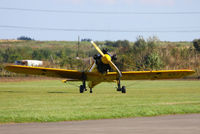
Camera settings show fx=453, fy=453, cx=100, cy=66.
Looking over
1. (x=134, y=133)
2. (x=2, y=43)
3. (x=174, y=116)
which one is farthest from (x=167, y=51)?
(x=2, y=43)

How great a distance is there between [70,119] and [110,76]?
12286mm

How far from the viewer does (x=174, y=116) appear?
59.6 ft

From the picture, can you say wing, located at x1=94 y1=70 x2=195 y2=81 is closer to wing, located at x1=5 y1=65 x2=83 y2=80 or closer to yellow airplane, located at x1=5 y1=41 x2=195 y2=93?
yellow airplane, located at x1=5 y1=41 x2=195 y2=93

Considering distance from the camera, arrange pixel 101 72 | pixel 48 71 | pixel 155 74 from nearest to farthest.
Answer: pixel 101 72
pixel 48 71
pixel 155 74

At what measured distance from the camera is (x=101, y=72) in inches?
1125

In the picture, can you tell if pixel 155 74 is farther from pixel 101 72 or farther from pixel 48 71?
pixel 48 71

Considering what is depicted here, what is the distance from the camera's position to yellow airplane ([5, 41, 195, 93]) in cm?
2827

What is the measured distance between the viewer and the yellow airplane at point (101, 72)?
28270mm

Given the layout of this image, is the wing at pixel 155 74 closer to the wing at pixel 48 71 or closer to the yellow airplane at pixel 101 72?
the yellow airplane at pixel 101 72

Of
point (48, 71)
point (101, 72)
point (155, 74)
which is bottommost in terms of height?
point (155, 74)

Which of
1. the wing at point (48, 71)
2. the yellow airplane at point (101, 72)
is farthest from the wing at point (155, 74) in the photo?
the wing at point (48, 71)

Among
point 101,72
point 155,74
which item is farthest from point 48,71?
point 155,74

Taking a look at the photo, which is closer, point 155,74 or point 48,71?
point 48,71

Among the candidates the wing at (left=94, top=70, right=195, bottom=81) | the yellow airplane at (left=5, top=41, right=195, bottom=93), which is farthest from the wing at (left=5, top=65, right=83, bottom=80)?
the wing at (left=94, top=70, right=195, bottom=81)
